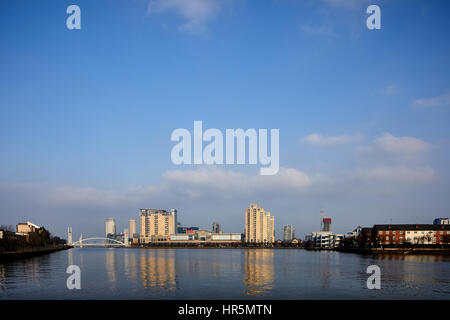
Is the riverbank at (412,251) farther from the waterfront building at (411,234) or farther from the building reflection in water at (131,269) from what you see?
the building reflection in water at (131,269)

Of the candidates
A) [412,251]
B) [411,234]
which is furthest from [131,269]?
[411,234]

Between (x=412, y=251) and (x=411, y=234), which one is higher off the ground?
(x=411, y=234)

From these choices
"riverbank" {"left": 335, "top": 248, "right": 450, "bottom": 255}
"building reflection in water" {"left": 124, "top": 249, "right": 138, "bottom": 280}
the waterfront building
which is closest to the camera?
"building reflection in water" {"left": 124, "top": 249, "right": 138, "bottom": 280}

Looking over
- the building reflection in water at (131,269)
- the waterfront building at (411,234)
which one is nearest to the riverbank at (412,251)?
the waterfront building at (411,234)

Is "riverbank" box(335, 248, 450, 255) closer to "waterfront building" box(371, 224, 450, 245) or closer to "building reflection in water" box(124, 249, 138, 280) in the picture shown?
"waterfront building" box(371, 224, 450, 245)

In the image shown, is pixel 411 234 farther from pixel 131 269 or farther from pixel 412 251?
pixel 131 269

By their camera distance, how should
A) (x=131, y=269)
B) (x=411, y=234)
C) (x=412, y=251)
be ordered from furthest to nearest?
(x=411, y=234) → (x=412, y=251) → (x=131, y=269)

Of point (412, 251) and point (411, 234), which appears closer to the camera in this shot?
point (412, 251)

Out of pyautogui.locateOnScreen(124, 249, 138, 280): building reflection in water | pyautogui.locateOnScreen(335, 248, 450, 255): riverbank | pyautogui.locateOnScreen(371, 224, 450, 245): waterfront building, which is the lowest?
pyautogui.locateOnScreen(335, 248, 450, 255): riverbank

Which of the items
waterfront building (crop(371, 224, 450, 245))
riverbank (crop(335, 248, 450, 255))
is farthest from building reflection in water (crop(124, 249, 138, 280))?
waterfront building (crop(371, 224, 450, 245))

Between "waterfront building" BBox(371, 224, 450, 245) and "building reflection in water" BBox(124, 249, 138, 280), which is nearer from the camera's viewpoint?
"building reflection in water" BBox(124, 249, 138, 280)
